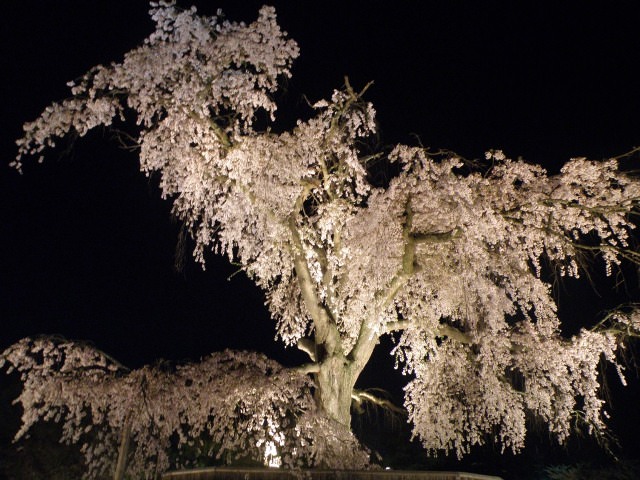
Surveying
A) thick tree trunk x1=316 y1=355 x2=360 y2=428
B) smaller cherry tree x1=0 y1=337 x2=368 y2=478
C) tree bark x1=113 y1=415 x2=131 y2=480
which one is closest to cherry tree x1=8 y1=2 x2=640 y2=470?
thick tree trunk x1=316 y1=355 x2=360 y2=428

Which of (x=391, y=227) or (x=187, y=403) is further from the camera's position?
(x=391, y=227)

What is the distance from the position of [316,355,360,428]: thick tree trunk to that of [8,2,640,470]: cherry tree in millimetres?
21

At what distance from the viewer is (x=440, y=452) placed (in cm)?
1510

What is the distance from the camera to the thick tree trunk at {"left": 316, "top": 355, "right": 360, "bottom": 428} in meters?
8.85

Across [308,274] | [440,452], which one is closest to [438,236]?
[308,274]

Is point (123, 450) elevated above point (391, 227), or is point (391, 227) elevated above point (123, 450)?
point (391, 227)

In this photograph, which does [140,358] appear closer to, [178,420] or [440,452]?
[440,452]

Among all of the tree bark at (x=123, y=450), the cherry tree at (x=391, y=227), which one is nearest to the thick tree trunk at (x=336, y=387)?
the cherry tree at (x=391, y=227)

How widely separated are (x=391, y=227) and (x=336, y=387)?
241cm

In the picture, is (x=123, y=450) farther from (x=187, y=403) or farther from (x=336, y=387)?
(x=336, y=387)

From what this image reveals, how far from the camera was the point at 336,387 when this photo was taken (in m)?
8.92

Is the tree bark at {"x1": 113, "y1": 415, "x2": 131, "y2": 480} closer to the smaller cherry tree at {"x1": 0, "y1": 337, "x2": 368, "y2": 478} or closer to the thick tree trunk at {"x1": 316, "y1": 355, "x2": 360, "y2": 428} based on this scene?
the smaller cherry tree at {"x1": 0, "y1": 337, "x2": 368, "y2": 478}

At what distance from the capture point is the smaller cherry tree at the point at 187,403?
24.7 feet

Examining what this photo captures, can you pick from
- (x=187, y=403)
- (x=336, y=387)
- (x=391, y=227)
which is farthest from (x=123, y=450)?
(x=391, y=227)
